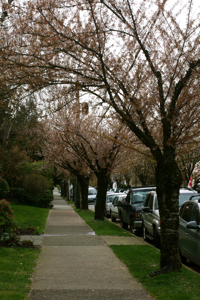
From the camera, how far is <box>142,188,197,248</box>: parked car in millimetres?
11047

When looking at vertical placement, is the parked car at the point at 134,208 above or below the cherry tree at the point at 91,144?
below

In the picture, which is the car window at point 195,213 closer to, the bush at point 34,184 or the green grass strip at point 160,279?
the green grass strip at point 160,279

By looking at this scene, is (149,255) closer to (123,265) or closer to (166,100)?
(123,265)

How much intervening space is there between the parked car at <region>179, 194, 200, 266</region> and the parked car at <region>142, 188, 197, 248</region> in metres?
1.96

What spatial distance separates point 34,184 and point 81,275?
2216cm

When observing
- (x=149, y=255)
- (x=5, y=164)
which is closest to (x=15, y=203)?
(x=5, y=164)

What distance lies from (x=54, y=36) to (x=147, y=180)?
4236 cm

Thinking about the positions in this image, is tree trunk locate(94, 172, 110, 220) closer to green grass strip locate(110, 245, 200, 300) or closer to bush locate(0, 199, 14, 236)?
bush locate(0, 199, 14, 236)

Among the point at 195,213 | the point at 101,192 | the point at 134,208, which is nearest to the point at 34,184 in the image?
the point at 101,192

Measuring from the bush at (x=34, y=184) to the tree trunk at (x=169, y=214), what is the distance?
72.1 ft

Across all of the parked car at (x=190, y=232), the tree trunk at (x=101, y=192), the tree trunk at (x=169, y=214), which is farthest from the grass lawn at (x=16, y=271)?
the tree trunk at (x=101, y=192)

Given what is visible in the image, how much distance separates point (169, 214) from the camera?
23.6 feet

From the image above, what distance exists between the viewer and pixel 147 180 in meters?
49.2

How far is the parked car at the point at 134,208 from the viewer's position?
13.9 meters
